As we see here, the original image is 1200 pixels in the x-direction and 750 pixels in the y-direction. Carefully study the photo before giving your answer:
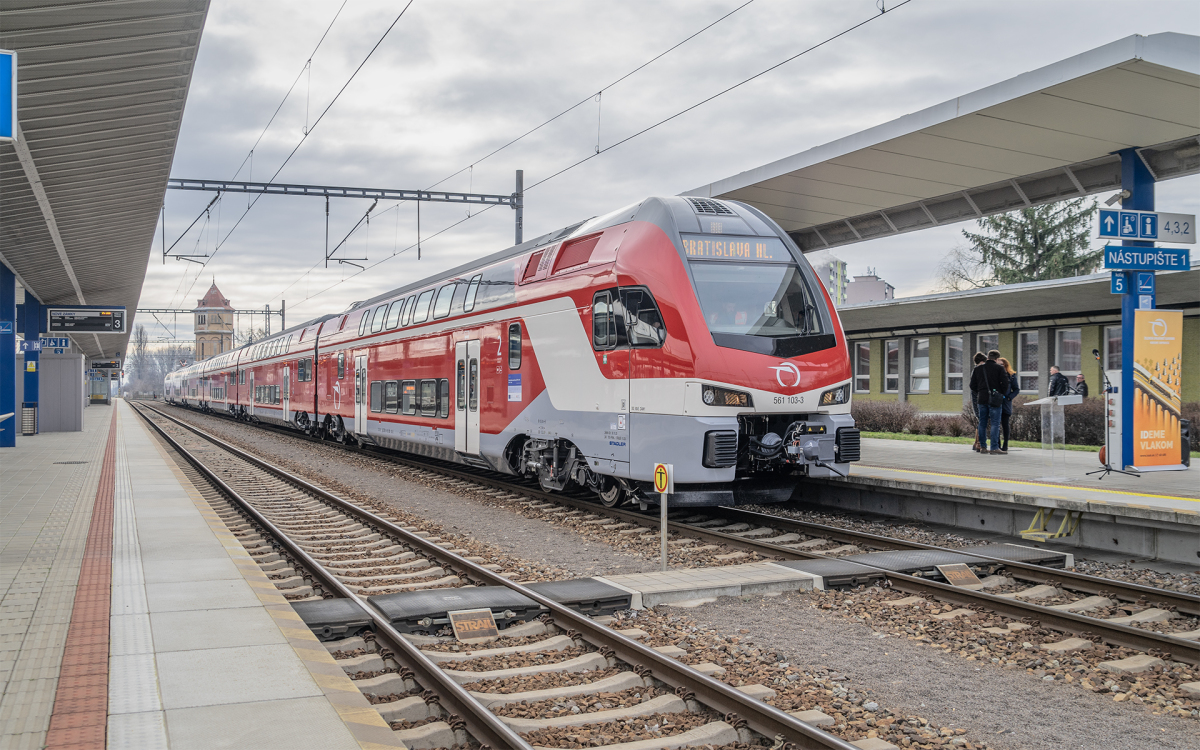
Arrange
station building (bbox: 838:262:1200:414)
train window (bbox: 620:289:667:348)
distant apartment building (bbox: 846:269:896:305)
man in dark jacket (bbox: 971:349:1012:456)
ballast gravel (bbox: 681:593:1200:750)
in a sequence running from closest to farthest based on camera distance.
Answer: ballast gravel (bbox: 681:593:1200:750)
train window (bbox: 620:289:667:348)
man in dark jacket (bbox: 971:349:1012:456)
station building (bbox: 838:262:1200:414)
distant apartment building (bbox: 846:269:896:305)

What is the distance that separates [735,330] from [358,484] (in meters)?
8.69

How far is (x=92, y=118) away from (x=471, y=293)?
5.70 meters

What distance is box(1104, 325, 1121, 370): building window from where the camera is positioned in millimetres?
22531

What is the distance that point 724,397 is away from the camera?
9273mm

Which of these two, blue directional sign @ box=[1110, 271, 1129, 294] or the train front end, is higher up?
blue directional sign @ box=[1110, 271, 1129, 294]

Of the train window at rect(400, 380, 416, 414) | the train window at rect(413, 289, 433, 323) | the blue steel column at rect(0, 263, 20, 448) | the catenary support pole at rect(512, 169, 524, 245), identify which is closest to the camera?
the train window at rect(413, 289, 433, 323)

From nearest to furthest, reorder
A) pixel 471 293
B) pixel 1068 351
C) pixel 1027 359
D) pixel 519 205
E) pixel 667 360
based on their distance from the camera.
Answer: pixel 667 360 < pixel 471 293 < pixel 519 205 < pixel 1068 351 < pixel 1027 359

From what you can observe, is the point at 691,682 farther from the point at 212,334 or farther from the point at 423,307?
the point at 212,334

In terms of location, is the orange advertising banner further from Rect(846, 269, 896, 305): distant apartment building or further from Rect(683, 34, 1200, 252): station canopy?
Rect(846, 269, 896, 305): distant apartment building

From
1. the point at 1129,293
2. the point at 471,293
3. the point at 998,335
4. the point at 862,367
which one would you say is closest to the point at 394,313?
the point at 471,293

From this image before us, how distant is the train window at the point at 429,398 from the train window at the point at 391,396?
166cm

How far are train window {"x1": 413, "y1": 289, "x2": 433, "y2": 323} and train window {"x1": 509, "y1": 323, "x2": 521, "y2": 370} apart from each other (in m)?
4.17

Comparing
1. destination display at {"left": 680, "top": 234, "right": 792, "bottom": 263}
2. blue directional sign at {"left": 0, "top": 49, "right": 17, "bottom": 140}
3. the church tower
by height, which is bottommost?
destination display at {"left": 680, "top": 234, "right": 792, "bottom": 263}

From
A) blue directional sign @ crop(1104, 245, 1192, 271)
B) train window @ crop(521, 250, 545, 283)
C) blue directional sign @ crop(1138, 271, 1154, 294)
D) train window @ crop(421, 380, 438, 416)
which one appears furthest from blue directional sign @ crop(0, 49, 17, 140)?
blue directional sign @ crop(1138, 271, 1154, 294)
